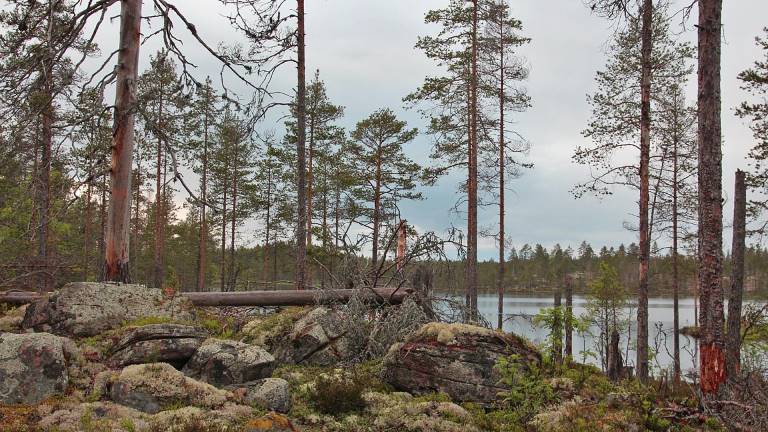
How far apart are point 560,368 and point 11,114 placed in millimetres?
8737

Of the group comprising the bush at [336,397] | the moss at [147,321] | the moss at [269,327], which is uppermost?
the moss at [147,321]

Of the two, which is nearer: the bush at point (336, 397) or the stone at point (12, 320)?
the bush at point (336, 397)

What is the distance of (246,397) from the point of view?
5664mm

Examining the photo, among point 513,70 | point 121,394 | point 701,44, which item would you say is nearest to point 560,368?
point 701,44

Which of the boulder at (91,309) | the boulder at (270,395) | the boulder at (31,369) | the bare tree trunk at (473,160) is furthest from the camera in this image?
the bare tree trunk at (473,160)

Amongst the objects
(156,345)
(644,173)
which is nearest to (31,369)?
(156,345)

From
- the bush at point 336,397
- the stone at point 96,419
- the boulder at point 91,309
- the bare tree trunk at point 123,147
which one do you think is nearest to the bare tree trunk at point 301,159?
the bare tree trunk at point 123,147

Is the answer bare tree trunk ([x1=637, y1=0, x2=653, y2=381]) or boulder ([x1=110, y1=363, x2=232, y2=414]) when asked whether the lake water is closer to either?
bare tree trunk ([x1=637, y1=0, x2=653, y2=381])

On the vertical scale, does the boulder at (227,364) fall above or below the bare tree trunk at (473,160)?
below

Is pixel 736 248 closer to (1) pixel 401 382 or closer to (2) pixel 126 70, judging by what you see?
(1) pixel 401 382

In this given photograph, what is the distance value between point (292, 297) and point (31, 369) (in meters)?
5.67

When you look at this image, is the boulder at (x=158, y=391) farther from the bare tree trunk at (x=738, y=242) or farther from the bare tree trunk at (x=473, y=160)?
the bare tree trunk at (x=473, y=160)

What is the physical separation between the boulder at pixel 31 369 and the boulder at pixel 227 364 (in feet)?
4.85

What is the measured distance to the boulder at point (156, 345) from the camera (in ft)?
20.5
